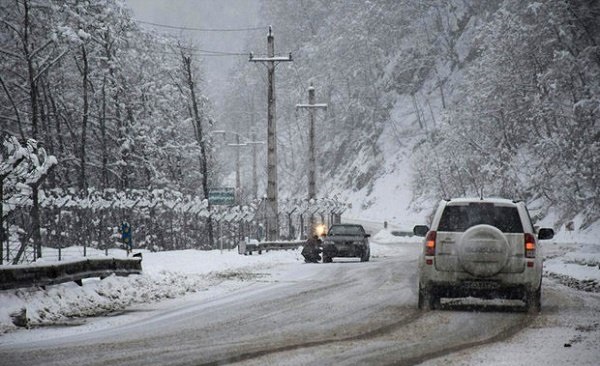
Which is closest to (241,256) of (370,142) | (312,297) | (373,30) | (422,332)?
(312,297)

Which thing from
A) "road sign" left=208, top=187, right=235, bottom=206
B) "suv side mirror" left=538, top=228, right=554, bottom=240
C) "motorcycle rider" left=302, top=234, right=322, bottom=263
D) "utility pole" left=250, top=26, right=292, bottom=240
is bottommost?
"motorcycle rider" left=302, top=234, right=322, bottom=263

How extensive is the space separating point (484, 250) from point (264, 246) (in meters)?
25.6

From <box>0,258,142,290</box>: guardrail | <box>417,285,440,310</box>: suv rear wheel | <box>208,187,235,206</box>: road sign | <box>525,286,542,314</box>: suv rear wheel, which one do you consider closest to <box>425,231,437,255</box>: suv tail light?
<box>417,285,440,310</box>: suv rear wheel

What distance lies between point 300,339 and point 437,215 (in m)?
5.06

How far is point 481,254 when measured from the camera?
14.6m

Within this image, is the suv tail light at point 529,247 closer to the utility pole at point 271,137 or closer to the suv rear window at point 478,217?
the suv rear window at point 478,217

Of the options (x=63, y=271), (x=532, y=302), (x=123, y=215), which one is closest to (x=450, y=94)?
(x=123, y=215)

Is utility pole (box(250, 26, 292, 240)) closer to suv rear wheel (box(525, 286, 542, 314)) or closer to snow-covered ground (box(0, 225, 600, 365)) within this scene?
snow-covered ground (box(0, 225, 600, 365))

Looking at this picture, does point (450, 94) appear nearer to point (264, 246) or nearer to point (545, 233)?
point (264, 246)

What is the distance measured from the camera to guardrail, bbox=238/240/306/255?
3755cm

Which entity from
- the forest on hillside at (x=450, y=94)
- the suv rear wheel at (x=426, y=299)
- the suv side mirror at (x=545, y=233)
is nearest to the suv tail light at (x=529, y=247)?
the suv side mirror at (x=545, y=233)

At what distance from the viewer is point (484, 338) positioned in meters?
11.4

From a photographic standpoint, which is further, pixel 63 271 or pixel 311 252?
pixel 311 252

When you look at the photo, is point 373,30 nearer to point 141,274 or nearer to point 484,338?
point 141,274
